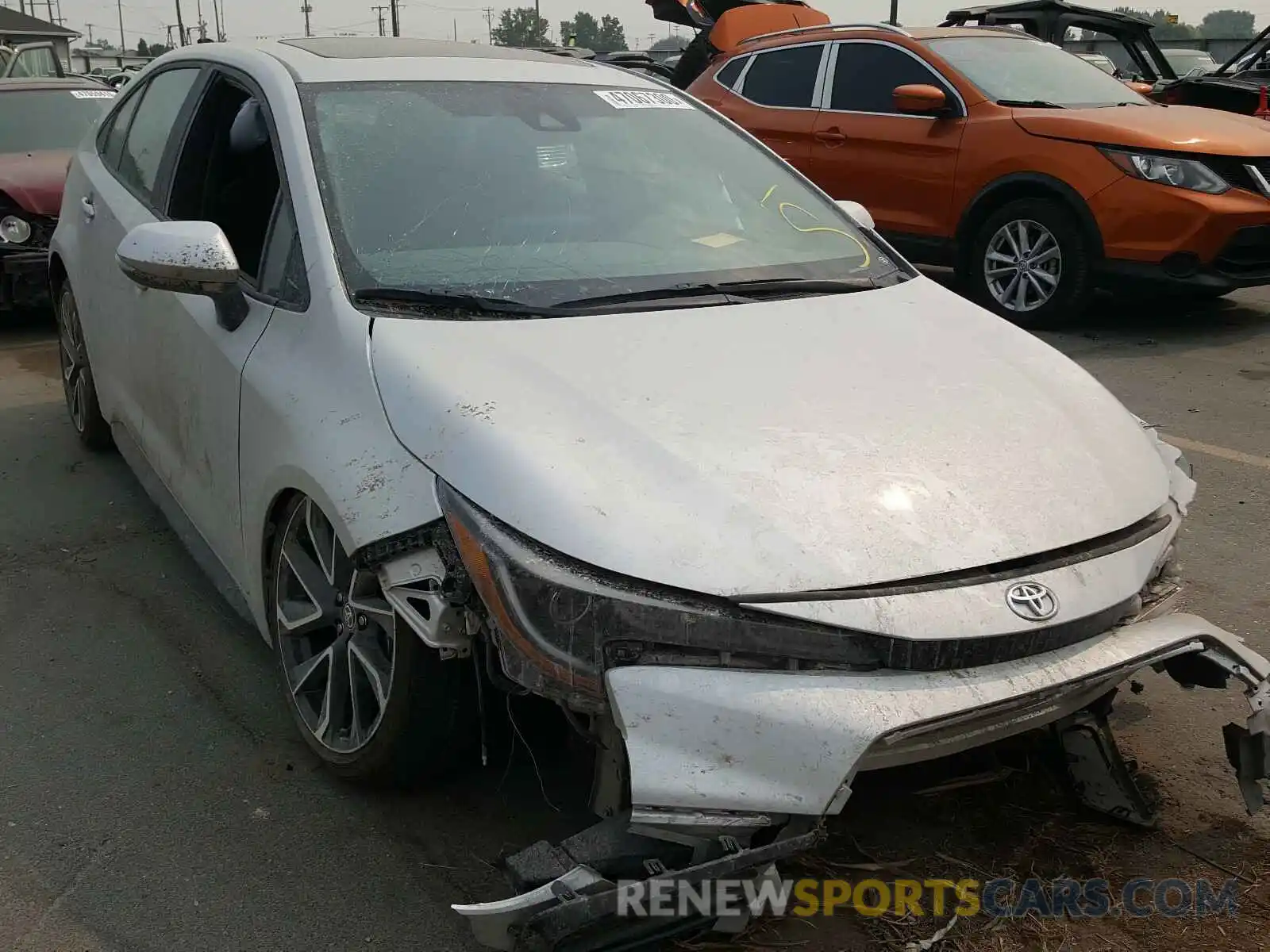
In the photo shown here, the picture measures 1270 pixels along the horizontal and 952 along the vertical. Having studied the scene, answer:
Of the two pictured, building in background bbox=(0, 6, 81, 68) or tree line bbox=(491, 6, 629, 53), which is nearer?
building in background bbox=(0, 6, 81, 68)

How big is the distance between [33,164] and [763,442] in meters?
7.18

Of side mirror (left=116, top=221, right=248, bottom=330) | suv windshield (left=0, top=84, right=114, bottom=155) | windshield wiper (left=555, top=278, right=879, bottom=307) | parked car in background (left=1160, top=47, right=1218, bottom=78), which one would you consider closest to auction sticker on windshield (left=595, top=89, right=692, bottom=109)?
windshield wiper (left=555, top=278, right=879, bottom=307)

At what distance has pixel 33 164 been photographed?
794 centimetres

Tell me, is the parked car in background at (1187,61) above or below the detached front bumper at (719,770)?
below

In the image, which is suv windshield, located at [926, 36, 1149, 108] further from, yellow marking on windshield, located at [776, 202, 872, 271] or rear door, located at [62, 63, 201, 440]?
rear door, located at [62, 63, 201, 440]

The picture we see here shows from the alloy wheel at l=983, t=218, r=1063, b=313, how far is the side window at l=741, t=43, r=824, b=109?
6.14 ft

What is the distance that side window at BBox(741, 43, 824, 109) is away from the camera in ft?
28.6

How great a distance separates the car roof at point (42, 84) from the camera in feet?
28.9

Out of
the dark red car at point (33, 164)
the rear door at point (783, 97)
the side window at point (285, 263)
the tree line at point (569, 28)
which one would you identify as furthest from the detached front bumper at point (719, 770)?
the tree line at point (569, 28)

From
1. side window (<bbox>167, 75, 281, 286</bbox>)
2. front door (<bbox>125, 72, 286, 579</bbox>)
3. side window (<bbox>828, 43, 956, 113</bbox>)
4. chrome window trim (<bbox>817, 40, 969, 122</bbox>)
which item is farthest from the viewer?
side window (<bbox>828, 43, 956, 113</bbox>)

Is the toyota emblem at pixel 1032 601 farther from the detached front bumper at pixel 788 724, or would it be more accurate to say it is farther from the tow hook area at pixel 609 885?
the tow hook area at pixel 609 885

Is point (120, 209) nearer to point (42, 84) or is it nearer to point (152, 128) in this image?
point (152, 128)

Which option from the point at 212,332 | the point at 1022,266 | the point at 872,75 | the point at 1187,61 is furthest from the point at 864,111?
the point at 1187,61

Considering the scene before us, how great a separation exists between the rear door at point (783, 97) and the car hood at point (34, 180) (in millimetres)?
4621
